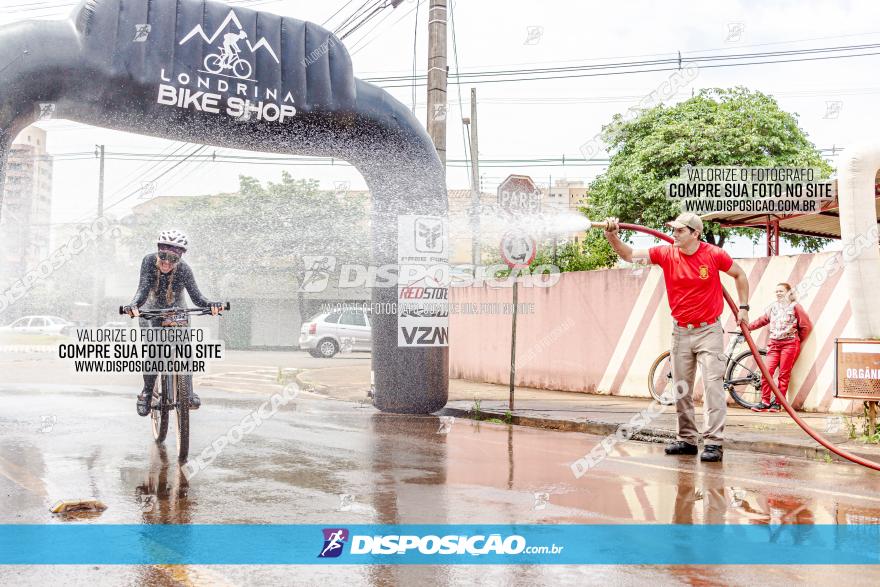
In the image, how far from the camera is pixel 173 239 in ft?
27.2

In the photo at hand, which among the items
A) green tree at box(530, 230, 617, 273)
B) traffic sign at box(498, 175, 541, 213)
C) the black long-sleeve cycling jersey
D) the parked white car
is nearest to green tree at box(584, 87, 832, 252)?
green tree at box(530, 230, 617, 273)

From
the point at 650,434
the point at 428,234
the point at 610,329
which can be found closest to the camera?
the point at 650,434

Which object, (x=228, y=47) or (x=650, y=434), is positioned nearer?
(x=650, y=434)

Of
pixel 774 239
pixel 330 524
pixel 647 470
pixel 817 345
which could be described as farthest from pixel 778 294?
pixel 330 524

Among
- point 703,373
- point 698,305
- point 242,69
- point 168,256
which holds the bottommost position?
point 703,373

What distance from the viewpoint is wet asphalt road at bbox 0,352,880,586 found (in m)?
4.35

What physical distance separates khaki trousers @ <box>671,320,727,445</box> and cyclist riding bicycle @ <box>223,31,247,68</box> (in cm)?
563

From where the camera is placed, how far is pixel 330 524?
5.32 metres

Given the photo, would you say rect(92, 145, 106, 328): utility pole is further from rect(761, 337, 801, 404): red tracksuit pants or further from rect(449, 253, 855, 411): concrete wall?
rect(761, 337, 801, 404): red tracksuit pants

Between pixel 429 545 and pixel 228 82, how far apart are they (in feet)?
21.8

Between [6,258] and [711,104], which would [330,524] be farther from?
[711,104]

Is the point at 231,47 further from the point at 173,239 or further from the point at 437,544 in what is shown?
the point at 437,544

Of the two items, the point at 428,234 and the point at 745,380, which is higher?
A: the point at 428,234

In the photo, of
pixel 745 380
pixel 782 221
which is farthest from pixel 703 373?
pixel 782 221
